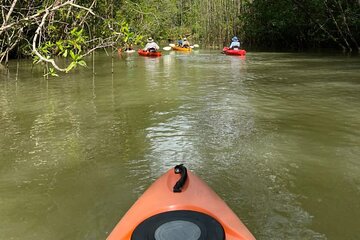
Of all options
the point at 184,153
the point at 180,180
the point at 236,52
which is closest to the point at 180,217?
the point at 180,180

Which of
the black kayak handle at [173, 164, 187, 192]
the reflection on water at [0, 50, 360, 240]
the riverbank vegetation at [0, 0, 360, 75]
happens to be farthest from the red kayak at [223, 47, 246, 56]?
the black kayak handle at [173, 164, 187, 192]

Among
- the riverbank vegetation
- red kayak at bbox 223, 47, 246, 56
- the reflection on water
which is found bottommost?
the reflection on water

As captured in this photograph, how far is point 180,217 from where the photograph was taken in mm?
2172

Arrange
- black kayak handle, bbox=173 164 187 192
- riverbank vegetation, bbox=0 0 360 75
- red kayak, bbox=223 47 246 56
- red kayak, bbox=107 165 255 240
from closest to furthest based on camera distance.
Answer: red kayak, bbox=107 165 255 240 → black kayak handle, bbox=173 164 187 192 → riverbank vegetation, bbox=0 0 360 75 → red kayak, bbox=223 47 246 56

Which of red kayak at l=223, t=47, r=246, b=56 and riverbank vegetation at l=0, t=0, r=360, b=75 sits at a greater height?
riverbank vegetation at l=0, t=0, r=360, b=75

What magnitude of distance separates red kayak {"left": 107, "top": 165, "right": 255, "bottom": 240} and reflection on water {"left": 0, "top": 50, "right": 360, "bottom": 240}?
2.31 ft

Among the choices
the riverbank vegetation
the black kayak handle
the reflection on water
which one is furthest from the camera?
the riverbank vegetation

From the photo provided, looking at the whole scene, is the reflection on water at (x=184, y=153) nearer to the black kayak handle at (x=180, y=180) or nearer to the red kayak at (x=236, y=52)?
the black kayak handle at (x=180, y=180)

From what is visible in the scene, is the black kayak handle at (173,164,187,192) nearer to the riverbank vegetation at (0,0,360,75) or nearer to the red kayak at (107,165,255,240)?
the red kayak at (107,165,255,240)

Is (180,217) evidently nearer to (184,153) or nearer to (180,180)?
(180,180)

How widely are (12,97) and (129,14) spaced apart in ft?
40.3

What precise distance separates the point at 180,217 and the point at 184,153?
2523mm

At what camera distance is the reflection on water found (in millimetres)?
3234

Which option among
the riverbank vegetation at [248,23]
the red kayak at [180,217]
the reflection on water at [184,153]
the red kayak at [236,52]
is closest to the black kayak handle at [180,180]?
the red kayak at [180,217]
